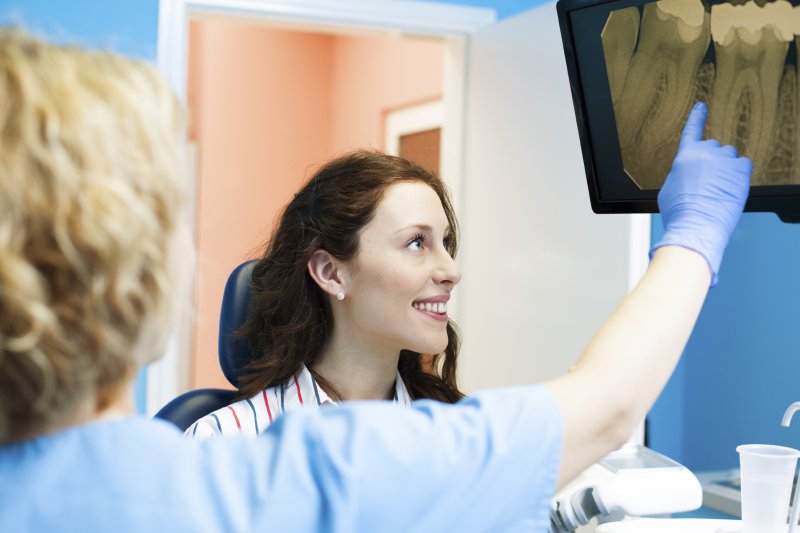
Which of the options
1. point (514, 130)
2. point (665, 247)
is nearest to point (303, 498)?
point (665, 247)

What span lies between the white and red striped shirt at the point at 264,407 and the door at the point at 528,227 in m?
0.84

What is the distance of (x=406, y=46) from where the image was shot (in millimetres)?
4301

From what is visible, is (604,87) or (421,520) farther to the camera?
(604,87)

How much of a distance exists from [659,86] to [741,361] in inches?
55.9

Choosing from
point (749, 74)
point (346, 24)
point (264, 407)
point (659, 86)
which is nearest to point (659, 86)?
point (659, 86)

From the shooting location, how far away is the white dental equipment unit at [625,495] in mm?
1347

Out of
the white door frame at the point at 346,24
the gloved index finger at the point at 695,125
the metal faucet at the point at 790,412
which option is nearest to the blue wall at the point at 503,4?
the white door frame at the point at 346,24

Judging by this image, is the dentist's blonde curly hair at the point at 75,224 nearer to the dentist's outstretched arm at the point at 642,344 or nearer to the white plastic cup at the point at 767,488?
the dentist's outstretched arm at the point at 642,344

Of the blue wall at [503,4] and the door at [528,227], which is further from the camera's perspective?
the blue wall at [503,4]

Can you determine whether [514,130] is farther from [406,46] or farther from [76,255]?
[76,255]

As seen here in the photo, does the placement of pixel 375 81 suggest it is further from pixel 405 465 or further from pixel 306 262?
pixel 405 465

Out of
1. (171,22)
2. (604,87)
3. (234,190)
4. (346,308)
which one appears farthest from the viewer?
(234,190)

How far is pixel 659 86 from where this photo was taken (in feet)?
4.05

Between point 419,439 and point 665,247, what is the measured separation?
38 centimetres
